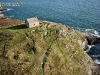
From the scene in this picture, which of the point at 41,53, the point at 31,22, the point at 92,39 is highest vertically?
the point at 31,22

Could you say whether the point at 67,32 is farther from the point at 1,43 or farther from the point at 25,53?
the point at 1,43

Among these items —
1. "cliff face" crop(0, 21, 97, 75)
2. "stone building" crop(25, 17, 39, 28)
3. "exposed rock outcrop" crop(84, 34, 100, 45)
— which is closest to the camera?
"cliff face" crop(0, 21, 97, 75)

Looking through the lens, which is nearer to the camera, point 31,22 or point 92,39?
point 31,22

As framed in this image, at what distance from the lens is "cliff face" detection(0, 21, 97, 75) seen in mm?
92562

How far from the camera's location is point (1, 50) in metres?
98.9

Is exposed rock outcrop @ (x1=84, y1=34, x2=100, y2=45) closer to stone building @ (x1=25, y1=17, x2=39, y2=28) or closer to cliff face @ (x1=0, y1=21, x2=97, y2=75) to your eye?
cliff face @ (x1=0, y1=21, x2=97, y2=75)

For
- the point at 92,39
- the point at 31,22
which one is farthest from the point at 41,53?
the point at 92,39

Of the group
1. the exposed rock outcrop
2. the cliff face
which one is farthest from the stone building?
the exposed rock outcrop

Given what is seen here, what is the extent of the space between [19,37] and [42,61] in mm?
19535

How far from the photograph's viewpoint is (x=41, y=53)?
99500mm

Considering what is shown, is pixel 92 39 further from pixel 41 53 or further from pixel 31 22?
pixel 41 53

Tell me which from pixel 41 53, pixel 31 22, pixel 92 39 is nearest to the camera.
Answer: pixel 41 53

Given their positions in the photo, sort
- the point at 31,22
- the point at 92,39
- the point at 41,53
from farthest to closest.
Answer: the point at 92,39 < the point at 31,22 < the point at 41,53

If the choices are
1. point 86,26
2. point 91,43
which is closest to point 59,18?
point 86,26
